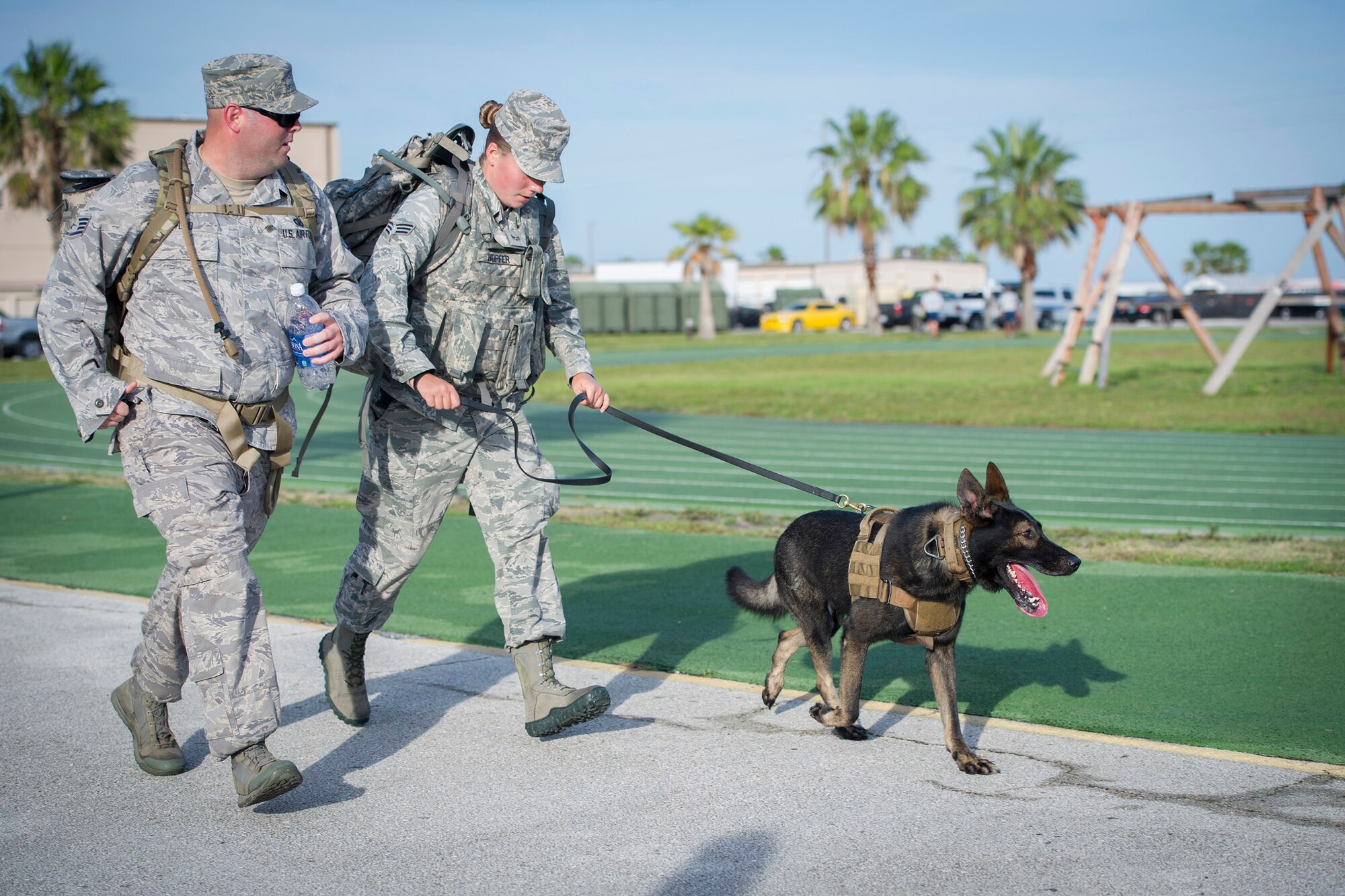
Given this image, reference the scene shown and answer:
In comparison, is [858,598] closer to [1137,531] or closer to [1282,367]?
[1137,531]

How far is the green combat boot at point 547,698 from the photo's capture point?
13.9 ft

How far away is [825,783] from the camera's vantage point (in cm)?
389

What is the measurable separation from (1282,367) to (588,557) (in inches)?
933

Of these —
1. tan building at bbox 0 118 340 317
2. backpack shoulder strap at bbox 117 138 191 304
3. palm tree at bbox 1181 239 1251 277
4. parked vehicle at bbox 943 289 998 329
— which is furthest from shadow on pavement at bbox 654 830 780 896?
palm tree at bbox 1181 239 1251 277

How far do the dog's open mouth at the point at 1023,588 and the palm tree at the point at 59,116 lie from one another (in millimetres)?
41045

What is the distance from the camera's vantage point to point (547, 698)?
169 inches

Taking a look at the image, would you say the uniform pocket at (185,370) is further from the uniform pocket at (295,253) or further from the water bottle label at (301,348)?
the uniform pocket at (295,253)

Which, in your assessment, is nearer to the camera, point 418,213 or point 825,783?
point 825,783

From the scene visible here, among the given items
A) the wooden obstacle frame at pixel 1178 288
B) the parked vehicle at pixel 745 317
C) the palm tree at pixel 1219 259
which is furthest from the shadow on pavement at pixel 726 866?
the palm tree at pixel 1219 259

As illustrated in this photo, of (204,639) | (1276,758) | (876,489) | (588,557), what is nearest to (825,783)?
(1276,758)

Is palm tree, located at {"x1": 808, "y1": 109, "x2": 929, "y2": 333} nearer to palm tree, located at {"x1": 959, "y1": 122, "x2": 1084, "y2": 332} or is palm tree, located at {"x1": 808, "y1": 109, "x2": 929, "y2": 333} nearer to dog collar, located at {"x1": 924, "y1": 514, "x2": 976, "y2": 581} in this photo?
palm tree, located at {"x1": 959, "y1": 122, "x2": 1084, "y2": 332}

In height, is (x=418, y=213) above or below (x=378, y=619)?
above

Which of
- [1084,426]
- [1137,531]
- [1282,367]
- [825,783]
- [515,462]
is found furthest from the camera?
[1282,367]

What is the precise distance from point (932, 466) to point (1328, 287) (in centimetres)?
1169
